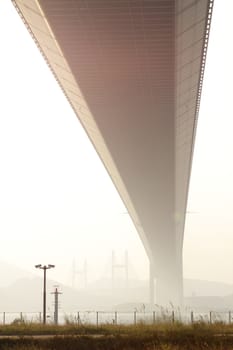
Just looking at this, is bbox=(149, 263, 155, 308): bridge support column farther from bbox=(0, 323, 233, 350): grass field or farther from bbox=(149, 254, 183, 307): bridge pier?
bbox=(0, 323, 233, 350): grass field

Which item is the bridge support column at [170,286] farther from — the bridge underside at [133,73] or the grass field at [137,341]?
the grass field at [137,341]

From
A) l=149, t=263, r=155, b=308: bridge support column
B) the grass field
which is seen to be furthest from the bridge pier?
the grass field

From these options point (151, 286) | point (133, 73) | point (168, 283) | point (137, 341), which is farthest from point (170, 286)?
point (137, 341)

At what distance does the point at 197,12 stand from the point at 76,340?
36.5ft

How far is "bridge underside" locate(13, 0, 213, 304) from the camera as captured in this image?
71.3 ft

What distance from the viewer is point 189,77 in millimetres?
28625

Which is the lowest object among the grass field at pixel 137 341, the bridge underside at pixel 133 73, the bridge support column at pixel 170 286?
the grass field at pixel 137 341

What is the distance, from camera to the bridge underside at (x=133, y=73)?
71.3ft

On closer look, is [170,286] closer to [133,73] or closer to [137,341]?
[133,73]

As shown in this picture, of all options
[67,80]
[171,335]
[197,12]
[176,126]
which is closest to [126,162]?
[176,126]

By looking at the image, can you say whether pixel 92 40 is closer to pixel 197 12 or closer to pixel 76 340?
pixel 197 12

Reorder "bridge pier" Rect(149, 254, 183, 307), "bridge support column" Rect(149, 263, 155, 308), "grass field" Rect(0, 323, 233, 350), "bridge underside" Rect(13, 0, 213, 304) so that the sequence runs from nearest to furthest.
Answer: "grass field" Rect(0, 323, 233, 350) < "bridge underside" Rect(13, 0, 213, 304) < "bridge pier" Rect(149, 254, 183, 307) < "bridge support column" Rect(149, 263, 155, 308)

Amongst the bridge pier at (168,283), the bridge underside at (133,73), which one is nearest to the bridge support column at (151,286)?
the bridge pier at (168,283)

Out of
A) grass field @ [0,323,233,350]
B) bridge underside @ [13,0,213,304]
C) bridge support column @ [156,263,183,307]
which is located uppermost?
bridge underside @ [13,0,213,304]
